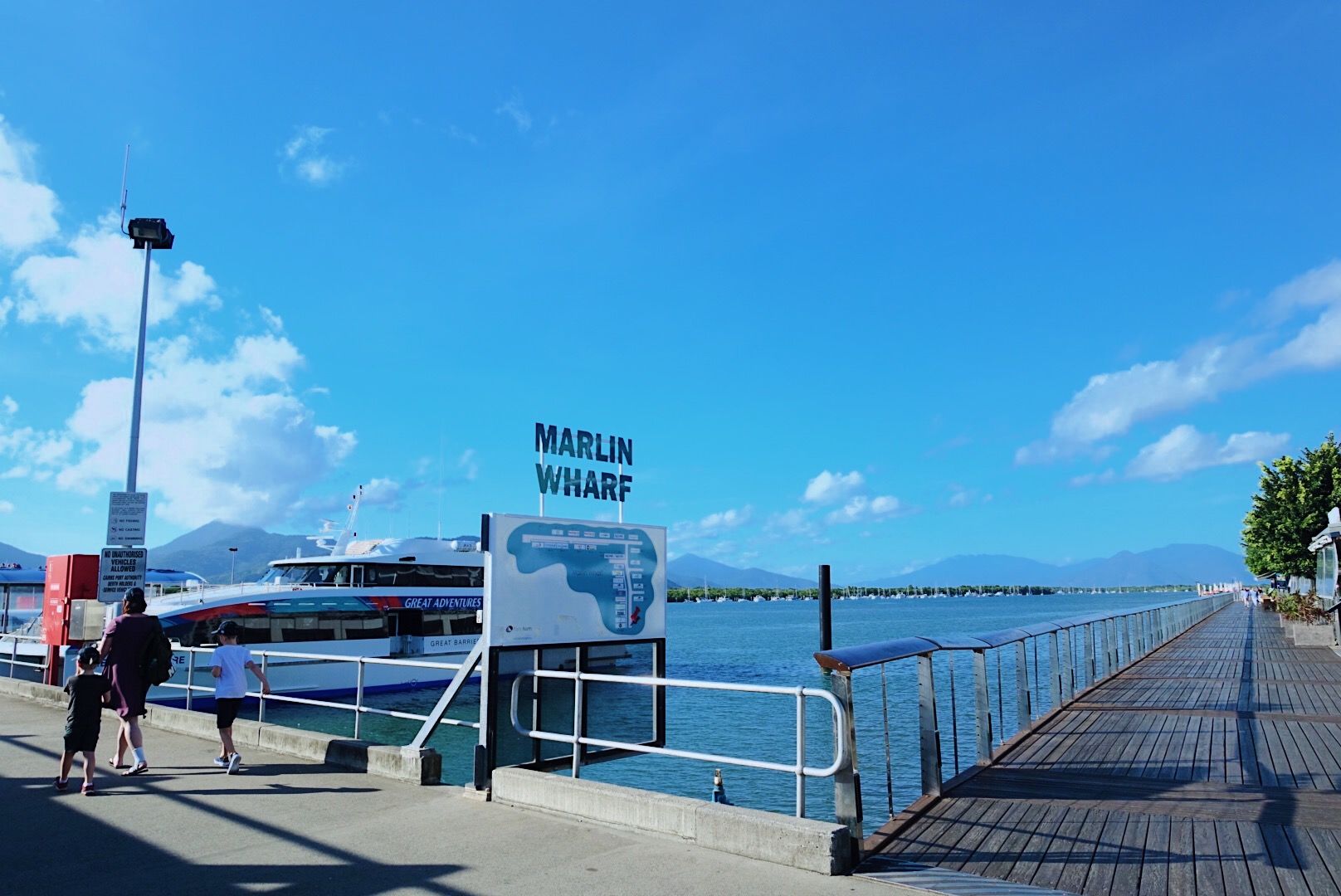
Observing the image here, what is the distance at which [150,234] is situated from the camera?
1655cm

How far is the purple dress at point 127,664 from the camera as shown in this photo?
9047 millimetres

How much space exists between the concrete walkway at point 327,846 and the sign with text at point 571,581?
1.59m

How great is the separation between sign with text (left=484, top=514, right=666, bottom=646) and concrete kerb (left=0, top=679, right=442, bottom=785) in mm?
1424

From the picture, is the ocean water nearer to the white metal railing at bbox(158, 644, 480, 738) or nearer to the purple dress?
the white metal railing at bbox(158, 644, 480, 738)

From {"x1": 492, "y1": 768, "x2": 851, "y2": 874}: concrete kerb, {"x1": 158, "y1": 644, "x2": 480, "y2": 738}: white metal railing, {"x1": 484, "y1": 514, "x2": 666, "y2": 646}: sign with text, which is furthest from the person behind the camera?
{"x1": 158, "y1": 644, "x2": 480, "y2": 738}: white metal railing

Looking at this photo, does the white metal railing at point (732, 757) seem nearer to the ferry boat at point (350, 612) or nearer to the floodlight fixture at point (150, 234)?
the floodlight fixture at point (150, 234)

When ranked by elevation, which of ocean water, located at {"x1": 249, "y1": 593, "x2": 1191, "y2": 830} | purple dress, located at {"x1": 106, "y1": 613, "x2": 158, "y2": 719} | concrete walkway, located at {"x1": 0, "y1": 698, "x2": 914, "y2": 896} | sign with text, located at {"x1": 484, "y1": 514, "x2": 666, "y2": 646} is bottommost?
ocean water, located at {"x1": 249, "y1": 593, "x2": 1191, "y2": 830}

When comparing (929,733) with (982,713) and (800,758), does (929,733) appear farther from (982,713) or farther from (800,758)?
(800,758)

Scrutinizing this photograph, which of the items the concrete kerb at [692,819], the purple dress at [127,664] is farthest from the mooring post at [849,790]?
the purple dress at [127,664]

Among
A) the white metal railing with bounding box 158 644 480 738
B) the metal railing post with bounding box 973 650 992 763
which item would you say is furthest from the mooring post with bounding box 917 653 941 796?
the white metal railing with bounding box 158 644 480 738

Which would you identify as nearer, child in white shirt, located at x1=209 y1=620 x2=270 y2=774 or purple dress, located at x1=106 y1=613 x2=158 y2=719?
purple dress, located at x1=106 y1=613 x2=158 y2=719

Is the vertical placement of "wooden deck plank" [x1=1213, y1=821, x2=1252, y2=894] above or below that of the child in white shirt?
below

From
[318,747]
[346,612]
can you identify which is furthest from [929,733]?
[346,612]

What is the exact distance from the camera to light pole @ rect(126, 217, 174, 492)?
15.7 meters
